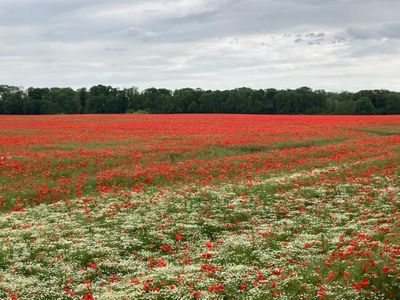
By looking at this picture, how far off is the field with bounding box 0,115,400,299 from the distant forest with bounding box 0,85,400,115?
314 feet

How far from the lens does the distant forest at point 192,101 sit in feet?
446

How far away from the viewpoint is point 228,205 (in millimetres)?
24797

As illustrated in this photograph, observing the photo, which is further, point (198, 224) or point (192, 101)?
point (192, 101)

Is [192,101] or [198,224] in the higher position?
[192,101]

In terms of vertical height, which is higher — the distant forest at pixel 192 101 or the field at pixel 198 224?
the distant forest at pixel 192 101

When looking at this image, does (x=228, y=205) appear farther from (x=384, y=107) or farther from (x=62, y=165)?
(x=384, y=107)

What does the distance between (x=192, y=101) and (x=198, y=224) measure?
123080 millimetres

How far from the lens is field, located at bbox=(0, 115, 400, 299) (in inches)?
549

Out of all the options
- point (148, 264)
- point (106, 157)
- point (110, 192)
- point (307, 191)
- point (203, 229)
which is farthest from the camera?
point (106, 157)

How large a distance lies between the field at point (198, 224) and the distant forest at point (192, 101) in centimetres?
9582

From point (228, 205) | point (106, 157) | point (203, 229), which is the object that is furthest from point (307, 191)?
point (106, 157)

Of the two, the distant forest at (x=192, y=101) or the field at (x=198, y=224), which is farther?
the distant forest at (x=192, y=101)

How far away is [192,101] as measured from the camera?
144m

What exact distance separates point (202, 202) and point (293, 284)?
41.0 ft
